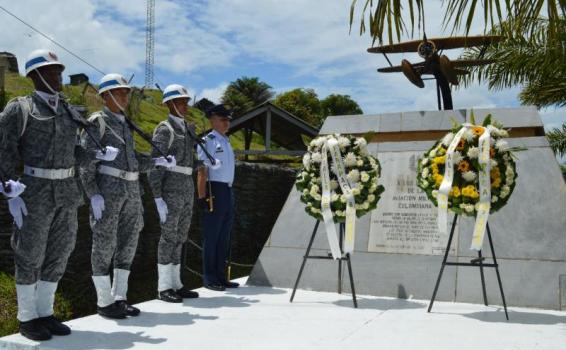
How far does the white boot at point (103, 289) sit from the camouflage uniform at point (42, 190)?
0.55 metres

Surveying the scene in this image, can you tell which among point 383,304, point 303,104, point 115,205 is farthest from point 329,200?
point 303,104

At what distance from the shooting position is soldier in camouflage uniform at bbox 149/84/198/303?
18.9 ft

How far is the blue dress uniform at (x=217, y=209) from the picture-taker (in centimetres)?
655

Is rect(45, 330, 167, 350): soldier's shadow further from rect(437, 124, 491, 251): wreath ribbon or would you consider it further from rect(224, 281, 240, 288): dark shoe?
rect(437, 124, 491, 251): wreath ribbon

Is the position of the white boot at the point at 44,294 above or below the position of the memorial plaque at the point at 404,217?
below

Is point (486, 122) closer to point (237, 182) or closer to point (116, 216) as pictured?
point (116, 216)

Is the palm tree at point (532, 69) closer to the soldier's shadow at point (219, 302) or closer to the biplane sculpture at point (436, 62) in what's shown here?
the biplane sculpture at point (436, 62)

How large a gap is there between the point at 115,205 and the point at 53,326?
1.06m

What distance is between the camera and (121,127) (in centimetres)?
513

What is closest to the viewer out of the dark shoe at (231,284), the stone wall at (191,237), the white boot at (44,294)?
the white boot at (44,294)

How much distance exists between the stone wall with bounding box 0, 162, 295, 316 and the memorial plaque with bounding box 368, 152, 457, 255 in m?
5.25

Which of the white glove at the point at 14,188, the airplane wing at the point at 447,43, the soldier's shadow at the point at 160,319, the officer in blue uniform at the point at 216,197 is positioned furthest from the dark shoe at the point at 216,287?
the airplane wing at the point at 447,43

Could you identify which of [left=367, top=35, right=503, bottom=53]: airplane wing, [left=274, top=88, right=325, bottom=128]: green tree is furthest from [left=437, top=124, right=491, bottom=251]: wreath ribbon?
[left=274, top=88, right=325, bottom=128]: green tree

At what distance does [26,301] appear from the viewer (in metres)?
4.16
